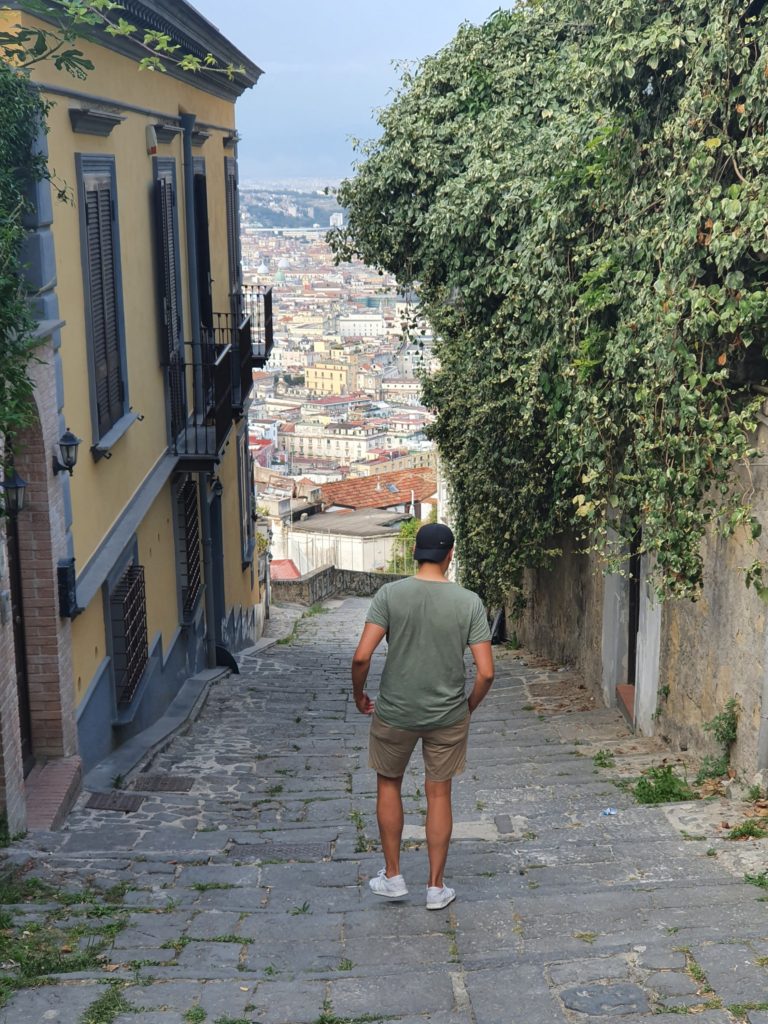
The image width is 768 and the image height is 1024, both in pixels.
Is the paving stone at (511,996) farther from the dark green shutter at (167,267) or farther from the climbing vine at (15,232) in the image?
the dark green shutter at (167,267)

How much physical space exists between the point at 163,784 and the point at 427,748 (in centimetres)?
352

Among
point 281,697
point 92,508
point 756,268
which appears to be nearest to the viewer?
point 756,268

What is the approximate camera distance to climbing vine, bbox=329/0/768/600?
6113 millimetres

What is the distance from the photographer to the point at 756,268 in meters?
6.14

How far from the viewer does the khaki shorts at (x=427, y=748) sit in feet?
16.8

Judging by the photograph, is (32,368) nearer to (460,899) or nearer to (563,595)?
(460,899)

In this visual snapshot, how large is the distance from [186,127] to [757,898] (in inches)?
411

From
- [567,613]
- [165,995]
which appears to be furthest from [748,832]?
[567,613]

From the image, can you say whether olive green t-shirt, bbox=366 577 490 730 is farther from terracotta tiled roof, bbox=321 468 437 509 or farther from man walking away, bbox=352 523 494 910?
terracotta tiled roof, bbox=321 468 437 509

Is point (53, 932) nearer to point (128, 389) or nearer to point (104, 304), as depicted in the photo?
point (104, 304)

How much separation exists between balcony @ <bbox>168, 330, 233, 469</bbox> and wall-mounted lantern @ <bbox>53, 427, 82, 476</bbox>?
4.21 meters

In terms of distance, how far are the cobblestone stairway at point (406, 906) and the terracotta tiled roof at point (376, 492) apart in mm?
70770

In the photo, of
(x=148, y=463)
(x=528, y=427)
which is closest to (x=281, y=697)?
(x=148, y=463)

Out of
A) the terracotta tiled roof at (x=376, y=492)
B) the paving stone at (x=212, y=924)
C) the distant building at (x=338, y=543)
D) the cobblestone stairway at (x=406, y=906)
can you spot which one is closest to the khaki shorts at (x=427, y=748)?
the cobblestone stairway at (x=406, y=906)
